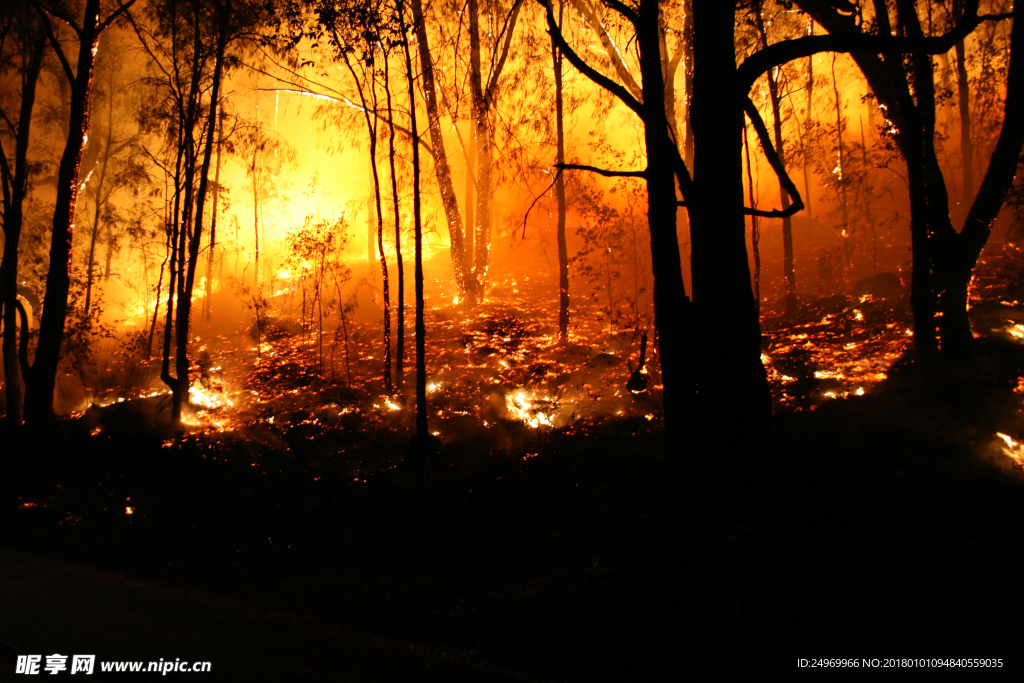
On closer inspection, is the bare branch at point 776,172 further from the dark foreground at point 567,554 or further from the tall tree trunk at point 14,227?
the tall tree trunk at point 14,227

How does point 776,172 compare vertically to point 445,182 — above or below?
below

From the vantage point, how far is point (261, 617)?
5.45 meters

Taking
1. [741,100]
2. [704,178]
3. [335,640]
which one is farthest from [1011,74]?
[335,640]

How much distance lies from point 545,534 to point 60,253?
1095cm

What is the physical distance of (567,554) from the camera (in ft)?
18.6

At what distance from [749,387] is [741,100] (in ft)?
8.99

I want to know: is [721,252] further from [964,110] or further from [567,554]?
[964,110]

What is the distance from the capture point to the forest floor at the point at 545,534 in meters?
4.00

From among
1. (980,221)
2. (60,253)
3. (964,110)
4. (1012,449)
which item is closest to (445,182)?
(60,253)

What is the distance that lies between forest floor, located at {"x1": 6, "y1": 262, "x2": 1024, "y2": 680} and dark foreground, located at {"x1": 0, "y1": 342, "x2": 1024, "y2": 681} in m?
0.03

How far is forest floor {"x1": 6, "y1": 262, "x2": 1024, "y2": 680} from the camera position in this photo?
400cm

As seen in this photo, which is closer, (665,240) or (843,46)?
(843,46)

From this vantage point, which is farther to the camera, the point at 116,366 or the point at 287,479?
the point at 116,366

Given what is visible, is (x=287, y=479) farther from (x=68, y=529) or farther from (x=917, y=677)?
(x=917, y=677)
